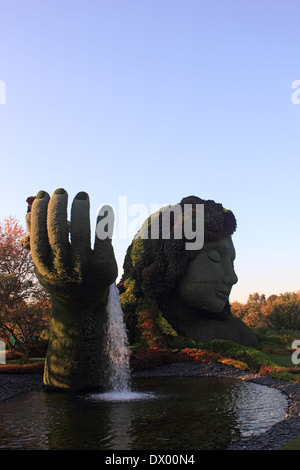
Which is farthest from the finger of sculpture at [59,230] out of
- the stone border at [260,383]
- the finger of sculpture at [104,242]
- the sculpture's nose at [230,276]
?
the sculpture's nose at [230,276]

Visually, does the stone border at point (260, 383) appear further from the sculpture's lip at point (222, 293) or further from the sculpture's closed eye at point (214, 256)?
the sculpture's closed eye at point (214, 256)

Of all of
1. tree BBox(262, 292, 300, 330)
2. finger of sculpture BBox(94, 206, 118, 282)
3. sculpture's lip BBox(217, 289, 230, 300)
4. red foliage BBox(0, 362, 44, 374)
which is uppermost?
finger of sculpture BBox(94, 206, 118, 282)

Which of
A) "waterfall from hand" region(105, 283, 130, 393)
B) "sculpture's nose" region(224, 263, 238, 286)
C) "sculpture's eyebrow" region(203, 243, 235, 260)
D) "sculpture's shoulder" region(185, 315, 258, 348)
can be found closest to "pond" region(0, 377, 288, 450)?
"waterfall from hand" region(105, 283, 130, 393)

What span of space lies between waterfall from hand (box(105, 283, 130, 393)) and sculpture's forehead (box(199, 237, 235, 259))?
8.78 meters

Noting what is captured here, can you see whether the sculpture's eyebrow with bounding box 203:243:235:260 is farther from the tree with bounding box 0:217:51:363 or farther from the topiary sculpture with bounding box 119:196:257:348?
the tree with bounding box 0:217:51:363

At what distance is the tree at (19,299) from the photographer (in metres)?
16.5

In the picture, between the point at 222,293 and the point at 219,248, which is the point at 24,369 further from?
the point at 219,248

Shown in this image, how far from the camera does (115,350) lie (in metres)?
11.2

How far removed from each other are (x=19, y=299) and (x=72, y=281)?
9.54 m

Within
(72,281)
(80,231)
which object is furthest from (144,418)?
(80,231)

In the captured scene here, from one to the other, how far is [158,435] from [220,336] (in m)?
13.6

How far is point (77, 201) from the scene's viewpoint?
913 centimetres

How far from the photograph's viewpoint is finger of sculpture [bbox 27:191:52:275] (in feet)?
30.0
